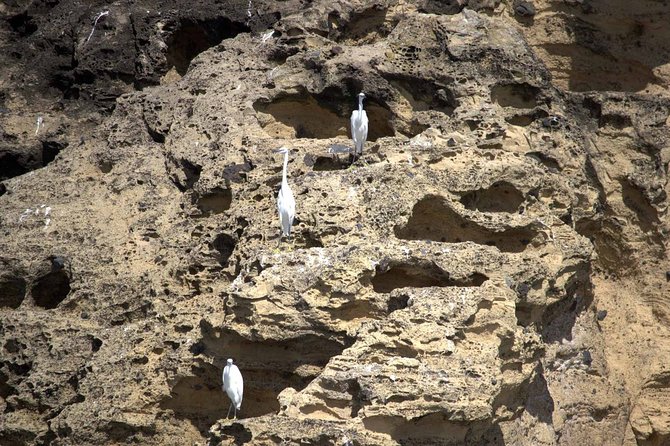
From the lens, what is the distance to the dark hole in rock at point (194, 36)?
13930 mm

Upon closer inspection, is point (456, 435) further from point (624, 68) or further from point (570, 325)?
point (624, 68)

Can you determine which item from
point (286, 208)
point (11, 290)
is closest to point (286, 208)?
point (286, 208)

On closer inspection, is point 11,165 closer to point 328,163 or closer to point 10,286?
point 10,286

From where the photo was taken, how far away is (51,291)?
11594 millimetres

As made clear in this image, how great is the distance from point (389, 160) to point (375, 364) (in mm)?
2261

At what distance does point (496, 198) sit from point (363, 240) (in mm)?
1467

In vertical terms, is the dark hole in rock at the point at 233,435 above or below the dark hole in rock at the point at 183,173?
below

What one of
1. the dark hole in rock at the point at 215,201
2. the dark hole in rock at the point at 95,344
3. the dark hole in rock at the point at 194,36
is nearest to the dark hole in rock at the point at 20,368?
the dark hole in rock at the point at 95,344

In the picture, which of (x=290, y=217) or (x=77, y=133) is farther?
(x=77, y=133)

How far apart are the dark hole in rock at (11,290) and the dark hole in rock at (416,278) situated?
3500 mm

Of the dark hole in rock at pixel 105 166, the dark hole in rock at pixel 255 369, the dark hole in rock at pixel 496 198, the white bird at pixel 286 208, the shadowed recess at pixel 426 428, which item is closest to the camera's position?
the shadowed recess at pixel 426 428

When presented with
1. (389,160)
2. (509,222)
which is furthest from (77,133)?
(509,222)

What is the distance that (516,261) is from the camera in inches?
388

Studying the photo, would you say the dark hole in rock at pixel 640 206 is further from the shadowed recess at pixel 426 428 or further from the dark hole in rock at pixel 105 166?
the dark hole in rock at pixel 105 166
